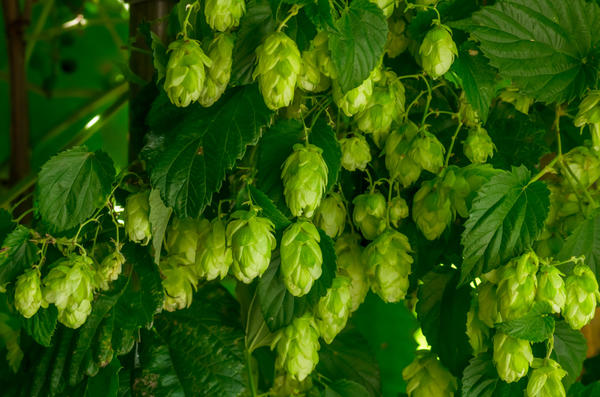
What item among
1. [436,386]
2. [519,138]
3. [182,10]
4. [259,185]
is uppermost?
[182,10]

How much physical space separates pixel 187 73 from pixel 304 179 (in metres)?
0.11

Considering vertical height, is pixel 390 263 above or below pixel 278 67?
below

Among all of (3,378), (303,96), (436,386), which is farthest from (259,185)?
(3,378)

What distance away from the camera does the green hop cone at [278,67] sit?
1.57 ft

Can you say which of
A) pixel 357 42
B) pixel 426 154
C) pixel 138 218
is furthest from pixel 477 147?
pixel 138 218

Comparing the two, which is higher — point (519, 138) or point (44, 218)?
point (44, 218)

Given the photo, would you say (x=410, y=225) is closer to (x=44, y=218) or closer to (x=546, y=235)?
(x=546, y=235)

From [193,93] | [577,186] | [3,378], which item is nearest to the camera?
[193,93]

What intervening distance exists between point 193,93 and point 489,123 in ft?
1.06

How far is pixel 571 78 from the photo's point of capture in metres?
0.59

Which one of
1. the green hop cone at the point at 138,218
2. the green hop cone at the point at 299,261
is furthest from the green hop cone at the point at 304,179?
the green hop cone at the point at 138,218

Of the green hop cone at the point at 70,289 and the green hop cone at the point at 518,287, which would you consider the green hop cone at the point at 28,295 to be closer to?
the green hop cone at the point at 70,289

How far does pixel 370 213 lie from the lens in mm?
605

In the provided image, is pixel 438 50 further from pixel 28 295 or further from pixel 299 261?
pixel 28 295
